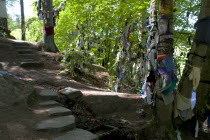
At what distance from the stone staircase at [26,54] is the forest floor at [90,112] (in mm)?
213

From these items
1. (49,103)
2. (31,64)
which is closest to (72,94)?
(49,103)

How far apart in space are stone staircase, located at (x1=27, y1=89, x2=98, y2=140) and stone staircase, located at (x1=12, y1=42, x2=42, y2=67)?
297cm

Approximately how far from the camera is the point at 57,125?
3.40 meters

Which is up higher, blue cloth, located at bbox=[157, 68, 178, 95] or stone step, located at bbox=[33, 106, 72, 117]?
Answer: blue cloth, located at bbox=[157, 68, 178, 95]

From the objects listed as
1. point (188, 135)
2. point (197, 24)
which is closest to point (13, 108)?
point (188, 135)

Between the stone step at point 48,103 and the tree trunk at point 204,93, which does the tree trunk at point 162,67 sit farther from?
the stone step at point 48,103

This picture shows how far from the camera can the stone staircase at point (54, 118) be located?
3.25 meters

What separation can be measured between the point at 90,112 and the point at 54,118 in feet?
4.47

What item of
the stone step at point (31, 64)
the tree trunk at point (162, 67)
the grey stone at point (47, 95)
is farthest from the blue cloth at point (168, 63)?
the stone step at point (31, 64)

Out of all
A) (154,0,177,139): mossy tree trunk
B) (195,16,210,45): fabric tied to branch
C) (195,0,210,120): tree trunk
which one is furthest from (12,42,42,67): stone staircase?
(195,16,210,45): fabric tied to branch

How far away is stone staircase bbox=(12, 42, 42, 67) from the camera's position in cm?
748

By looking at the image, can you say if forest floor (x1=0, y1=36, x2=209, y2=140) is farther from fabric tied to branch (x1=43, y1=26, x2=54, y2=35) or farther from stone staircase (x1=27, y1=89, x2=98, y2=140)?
fabric tied to branch (x1=43, y1=26, x2=54, y2=35)

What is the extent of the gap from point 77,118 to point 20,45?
240 inches

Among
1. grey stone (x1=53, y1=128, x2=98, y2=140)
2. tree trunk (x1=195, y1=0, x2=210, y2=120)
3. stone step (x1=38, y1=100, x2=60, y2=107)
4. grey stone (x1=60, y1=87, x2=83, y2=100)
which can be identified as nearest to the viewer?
grey stone (x1=53, y1=128, x2=98, y2=140)
